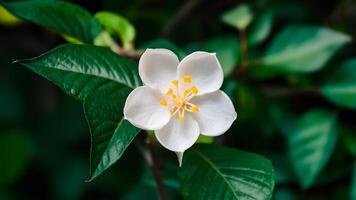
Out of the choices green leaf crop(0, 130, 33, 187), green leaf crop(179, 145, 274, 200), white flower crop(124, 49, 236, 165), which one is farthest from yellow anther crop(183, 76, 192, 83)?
green leaf crop(0, 130, 33, 187)

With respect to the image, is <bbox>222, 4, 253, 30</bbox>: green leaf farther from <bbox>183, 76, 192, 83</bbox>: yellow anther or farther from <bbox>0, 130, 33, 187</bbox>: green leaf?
<bbox>0, 130, 33, 187</bbox>: green leaf

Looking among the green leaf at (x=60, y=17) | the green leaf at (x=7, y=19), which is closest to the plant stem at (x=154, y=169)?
the green leaf at (x=60, y=17)

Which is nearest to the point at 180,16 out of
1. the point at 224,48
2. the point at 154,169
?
the point at 224,48

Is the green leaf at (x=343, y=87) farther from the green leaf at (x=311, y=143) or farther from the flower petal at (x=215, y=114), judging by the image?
the flower petal at (x=215, y=114)

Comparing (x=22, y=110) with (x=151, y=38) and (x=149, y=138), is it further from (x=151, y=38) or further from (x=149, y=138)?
(x=149, y=138)

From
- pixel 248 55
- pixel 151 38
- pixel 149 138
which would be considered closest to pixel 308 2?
pixel 248 55

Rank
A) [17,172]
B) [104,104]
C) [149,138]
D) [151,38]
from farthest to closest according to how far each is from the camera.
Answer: [17,172] < [151,38] < [149,138] < [104,104]
